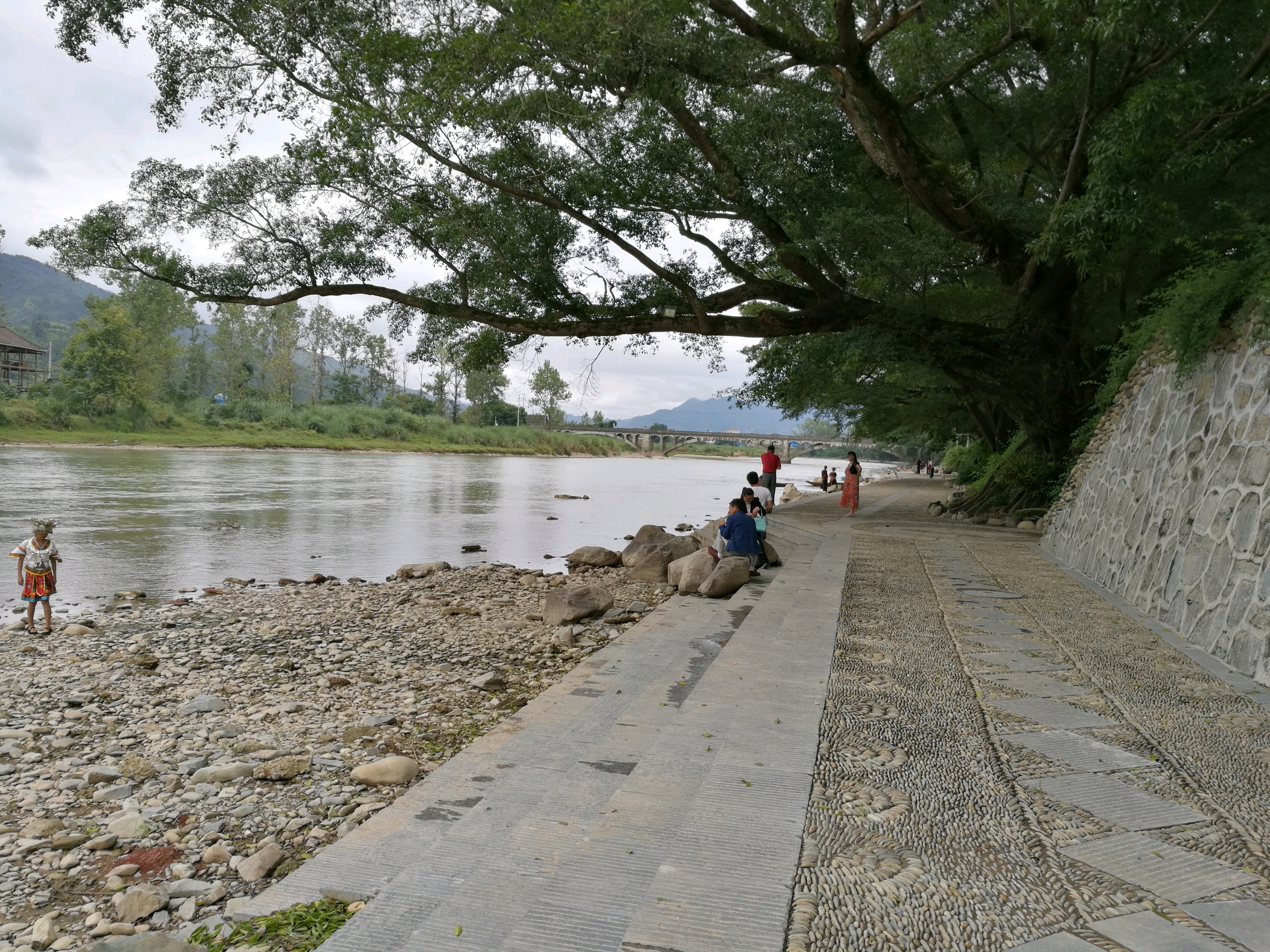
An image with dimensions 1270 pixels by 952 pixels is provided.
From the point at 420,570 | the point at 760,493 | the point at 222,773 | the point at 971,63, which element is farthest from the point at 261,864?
the point at 971,63

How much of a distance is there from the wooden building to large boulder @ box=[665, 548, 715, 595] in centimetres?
6557

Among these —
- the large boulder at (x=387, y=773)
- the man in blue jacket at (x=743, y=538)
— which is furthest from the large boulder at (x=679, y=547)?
the large boulder at (x=387, y=773)

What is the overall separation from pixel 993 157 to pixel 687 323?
25.2 ft

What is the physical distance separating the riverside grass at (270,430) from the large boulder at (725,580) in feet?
159

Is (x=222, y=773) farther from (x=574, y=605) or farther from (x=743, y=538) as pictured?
(x=743, y=538)

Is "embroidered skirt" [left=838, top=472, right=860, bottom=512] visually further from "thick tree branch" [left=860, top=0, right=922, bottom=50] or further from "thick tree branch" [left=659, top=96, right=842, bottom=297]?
"thick tree branch" [left=860, top=0, right=922, bottom=50]

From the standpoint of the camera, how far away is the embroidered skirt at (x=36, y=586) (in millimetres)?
7801

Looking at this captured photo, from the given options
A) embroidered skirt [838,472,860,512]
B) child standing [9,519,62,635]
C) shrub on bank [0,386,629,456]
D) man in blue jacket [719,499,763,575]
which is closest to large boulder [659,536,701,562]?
man in blue jacket [719,499,763,575]

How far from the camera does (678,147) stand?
11891 millimetres

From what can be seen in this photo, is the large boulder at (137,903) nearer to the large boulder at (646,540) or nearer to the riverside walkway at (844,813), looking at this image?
the riverside walkway at (844,813)

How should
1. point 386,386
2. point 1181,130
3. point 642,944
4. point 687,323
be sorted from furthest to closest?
point 386,386, point 687,323, point 1181,130, point 642,944

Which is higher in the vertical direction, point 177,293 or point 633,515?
point 177,293

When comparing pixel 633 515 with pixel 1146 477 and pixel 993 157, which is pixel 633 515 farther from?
pixel 1146 477

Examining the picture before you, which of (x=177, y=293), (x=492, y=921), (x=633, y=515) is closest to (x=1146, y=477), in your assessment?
(x=492, y=921)
